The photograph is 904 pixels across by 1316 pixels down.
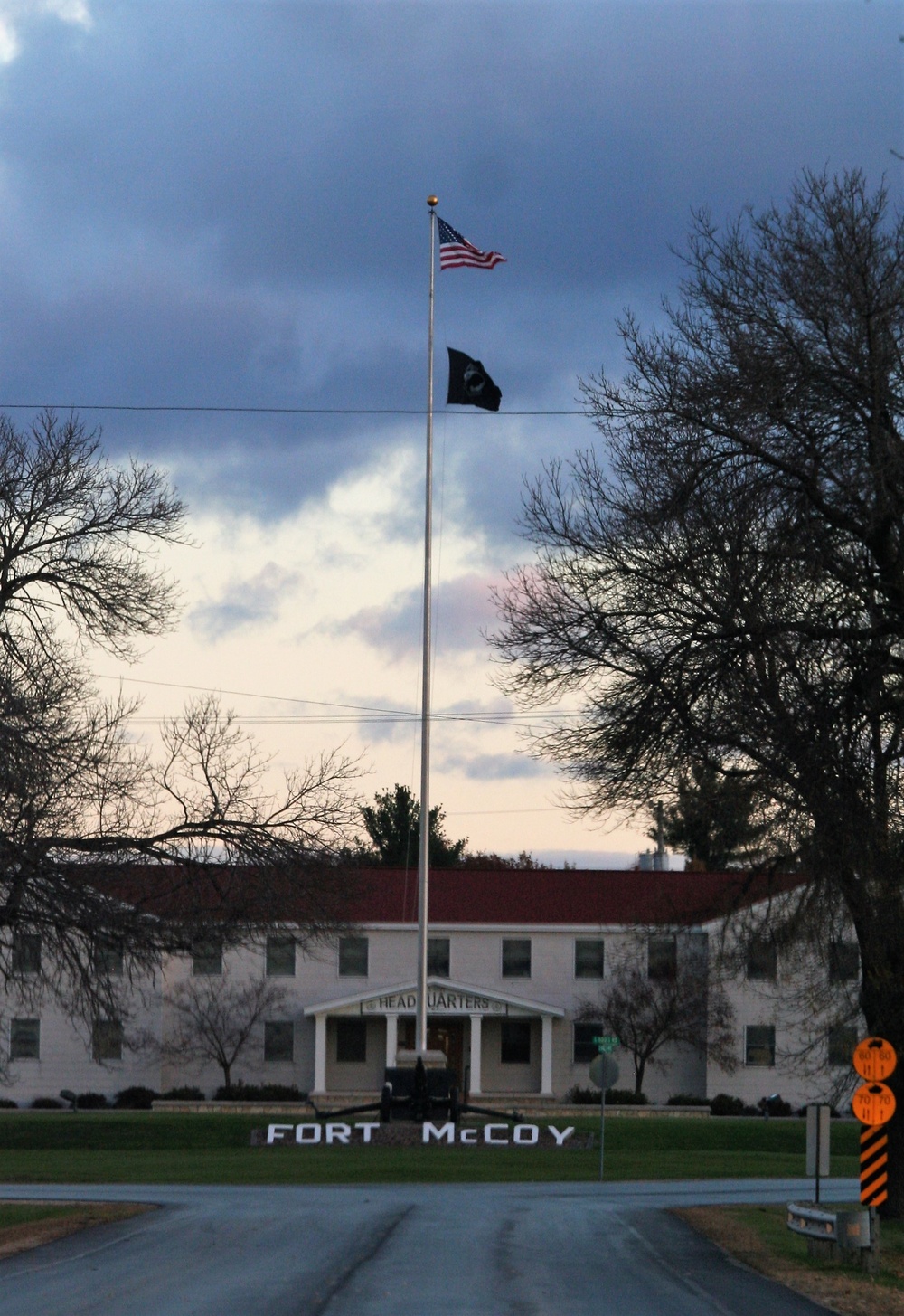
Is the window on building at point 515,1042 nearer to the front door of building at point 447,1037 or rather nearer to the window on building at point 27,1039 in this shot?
the front door of building at point 447,1037

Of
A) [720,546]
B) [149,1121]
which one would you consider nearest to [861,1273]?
[720,546]

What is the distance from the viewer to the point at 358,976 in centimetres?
5891

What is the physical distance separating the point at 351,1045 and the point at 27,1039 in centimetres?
1139

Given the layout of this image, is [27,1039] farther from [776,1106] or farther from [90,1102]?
[776,1106]

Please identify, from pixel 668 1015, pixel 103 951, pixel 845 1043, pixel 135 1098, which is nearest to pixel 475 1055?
pixel 668 1015

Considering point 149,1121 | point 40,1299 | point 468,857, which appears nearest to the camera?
point 40,1299

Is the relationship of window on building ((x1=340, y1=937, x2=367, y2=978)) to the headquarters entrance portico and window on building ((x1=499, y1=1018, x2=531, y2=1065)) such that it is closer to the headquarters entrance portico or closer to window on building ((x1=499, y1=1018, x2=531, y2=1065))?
the headquarters entrance portico

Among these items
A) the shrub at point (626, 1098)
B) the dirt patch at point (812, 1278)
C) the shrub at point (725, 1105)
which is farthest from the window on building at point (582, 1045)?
the dirt patch at point (812, 1278)

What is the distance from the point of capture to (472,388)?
33969mm

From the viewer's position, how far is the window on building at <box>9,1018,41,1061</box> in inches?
2234

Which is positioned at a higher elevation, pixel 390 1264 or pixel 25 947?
pixel 25 947

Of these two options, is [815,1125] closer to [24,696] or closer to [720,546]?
[720,546]

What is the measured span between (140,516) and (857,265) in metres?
13.3

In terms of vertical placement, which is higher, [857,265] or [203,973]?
[857,265]
